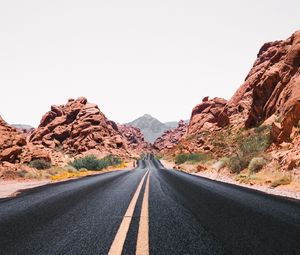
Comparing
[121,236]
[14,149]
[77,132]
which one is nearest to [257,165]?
[121,236]

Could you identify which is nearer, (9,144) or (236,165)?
(236,165)

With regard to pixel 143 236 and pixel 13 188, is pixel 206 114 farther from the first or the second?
pixel 143 236

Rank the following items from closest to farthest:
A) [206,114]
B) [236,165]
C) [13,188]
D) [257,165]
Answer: [13,188] → [257,165] → [236,165] → [206,114]

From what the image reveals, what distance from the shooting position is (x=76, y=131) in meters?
98.0

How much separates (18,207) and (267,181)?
432 inches

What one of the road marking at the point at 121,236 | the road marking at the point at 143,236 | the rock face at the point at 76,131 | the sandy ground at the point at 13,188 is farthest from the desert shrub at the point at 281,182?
the rock face at the point at 76,131

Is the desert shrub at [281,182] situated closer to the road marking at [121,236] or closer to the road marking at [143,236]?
the road marking at [143,236]

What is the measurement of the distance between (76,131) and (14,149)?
2707 inches

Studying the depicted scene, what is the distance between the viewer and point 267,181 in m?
13.7

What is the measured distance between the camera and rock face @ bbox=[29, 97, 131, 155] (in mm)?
95812

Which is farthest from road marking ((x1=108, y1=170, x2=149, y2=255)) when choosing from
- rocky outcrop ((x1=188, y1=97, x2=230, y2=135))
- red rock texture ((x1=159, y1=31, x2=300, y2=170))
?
rocky outcrop ((x1=188, y1=97, x2=230, y2=135))

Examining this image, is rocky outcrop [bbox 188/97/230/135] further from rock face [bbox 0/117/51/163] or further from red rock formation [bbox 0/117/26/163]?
Answer: red rock formation [bbox 0/117/26/163]

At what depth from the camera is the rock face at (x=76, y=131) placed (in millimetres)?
95812

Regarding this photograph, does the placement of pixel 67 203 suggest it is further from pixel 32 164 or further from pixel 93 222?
pixel 32 164
